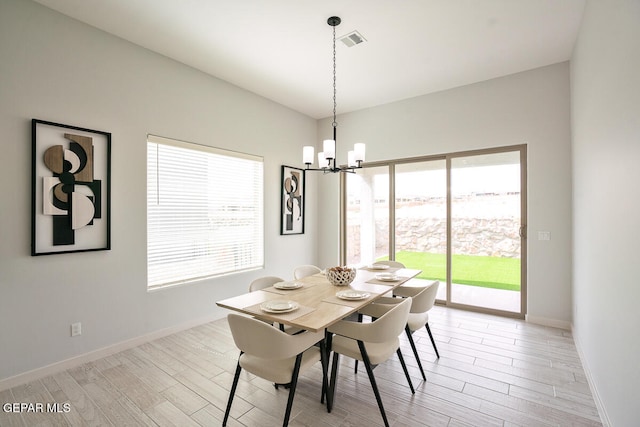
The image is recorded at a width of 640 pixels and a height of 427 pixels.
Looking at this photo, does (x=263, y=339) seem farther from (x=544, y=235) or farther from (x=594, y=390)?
(x=544, y=235)

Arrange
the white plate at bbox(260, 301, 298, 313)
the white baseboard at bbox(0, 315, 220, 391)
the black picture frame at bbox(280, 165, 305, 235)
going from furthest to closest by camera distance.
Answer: the black picture frame at bbox(280, 165, 305, 235) → the white baseboard at bbox(0, 315, 220, 391) → the white plate at bbox(260, 301, 298, 313)

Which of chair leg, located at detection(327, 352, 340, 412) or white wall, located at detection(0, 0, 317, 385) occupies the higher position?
white wall, located at detection(0, 0, 317, 385)

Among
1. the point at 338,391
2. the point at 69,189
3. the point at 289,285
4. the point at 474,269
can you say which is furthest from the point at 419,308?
the point at 69,189

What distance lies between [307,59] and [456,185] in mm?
2707

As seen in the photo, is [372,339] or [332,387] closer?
[372,339]

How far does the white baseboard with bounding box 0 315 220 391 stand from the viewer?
94.6 inches

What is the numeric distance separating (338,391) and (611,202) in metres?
2.26

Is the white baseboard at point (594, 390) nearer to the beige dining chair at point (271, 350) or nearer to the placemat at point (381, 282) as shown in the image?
the placemat at point (381, 282)

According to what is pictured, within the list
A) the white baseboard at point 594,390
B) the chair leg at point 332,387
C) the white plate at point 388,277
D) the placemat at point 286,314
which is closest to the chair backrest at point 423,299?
the white plate at point 388,277

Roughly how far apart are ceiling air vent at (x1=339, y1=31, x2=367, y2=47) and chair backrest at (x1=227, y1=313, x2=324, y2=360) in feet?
9.14

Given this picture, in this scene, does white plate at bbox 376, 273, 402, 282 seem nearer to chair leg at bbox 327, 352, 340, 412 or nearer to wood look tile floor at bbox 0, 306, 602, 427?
wood look tile floor at bbox 0, 306, 602, 427

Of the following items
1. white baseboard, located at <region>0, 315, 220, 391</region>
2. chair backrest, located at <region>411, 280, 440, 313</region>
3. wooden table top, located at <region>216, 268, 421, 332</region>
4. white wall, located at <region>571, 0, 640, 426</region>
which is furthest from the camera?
chair backrest, located at <region>411, 280, 440, 313</region>

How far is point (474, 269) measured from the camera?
14.2 ft

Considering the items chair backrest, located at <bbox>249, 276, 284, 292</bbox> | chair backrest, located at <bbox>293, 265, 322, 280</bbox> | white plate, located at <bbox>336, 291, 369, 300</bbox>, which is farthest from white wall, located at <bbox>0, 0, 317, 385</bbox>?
white plate, located at <bbox>336, 291, 369, 300</bbox>
